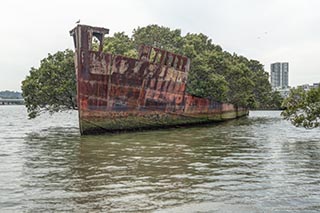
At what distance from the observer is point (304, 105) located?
2250 centimetres

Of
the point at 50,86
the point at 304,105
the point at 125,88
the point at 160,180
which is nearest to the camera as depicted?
the point at 160,180

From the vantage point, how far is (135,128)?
29359mm

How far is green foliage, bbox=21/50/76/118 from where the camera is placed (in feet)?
113

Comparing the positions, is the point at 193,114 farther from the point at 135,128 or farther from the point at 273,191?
the point at 273,191

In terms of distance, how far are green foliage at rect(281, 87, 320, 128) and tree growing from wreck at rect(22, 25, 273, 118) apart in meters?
18.7

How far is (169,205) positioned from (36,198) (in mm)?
2843

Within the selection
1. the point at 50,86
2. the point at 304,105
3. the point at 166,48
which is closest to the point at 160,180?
the point at 304,105

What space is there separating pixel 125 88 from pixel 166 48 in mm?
26136

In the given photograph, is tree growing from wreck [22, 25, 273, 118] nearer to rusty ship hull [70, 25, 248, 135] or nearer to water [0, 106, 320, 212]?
rusty ship hull [70, 25, 248, 135]

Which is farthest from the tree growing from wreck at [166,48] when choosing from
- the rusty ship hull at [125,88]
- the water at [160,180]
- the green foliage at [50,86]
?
the water at [160,180]

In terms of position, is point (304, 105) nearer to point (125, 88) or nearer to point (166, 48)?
point (125, 88)

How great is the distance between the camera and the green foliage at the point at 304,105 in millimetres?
22391

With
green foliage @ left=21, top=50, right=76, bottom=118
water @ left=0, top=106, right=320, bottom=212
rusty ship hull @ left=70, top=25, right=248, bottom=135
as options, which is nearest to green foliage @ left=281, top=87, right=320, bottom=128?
water @ left=0, top=106, right=320, bottom=212

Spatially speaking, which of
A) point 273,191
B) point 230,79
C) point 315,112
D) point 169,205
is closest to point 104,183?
point 169,205
